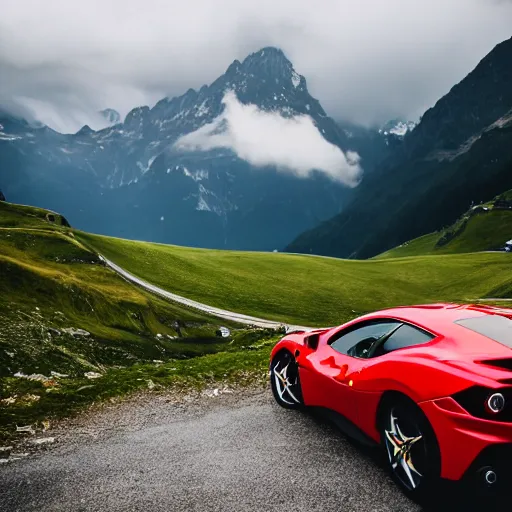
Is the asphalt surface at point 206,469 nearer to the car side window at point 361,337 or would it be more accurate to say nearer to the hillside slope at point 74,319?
the car side window at point 361,337

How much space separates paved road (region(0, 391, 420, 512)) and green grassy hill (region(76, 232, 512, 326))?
63159 millimetres

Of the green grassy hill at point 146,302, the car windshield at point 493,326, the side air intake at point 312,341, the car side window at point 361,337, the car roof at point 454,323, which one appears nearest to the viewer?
the car roof at point 454,323

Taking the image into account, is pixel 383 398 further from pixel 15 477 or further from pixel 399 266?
pixel 399 266

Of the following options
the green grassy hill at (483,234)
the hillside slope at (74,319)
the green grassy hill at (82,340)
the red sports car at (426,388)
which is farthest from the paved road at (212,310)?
the green grassy hill at (483,234)

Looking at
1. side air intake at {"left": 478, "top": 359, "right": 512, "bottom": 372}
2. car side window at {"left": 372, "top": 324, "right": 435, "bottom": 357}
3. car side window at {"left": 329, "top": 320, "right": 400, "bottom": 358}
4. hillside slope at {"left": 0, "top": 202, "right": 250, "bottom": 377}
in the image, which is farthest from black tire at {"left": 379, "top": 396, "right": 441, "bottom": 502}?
hillside slope at {"left": 0, "top": 202, "right": 250, "bottom": 377}

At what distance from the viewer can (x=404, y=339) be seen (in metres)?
6.30

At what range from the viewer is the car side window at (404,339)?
19.9 feet

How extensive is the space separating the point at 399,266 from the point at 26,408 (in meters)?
119

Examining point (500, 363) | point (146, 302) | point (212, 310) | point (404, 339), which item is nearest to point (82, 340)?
point (146, 302)

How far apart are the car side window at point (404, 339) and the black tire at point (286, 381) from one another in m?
2.67

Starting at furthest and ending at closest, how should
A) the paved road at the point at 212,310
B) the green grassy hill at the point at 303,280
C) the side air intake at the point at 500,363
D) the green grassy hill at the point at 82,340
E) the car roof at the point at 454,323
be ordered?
the green grassy hill at the point at 303,280, the paved road at the point at 212,310, the green grassy hill at the point at 82,340, the car roof at the point at 454,323, the side air intake at the point at 500,363

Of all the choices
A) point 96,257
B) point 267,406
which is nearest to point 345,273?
point 96,257

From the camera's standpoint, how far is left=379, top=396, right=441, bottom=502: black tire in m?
5.15

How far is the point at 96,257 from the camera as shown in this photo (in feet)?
226
